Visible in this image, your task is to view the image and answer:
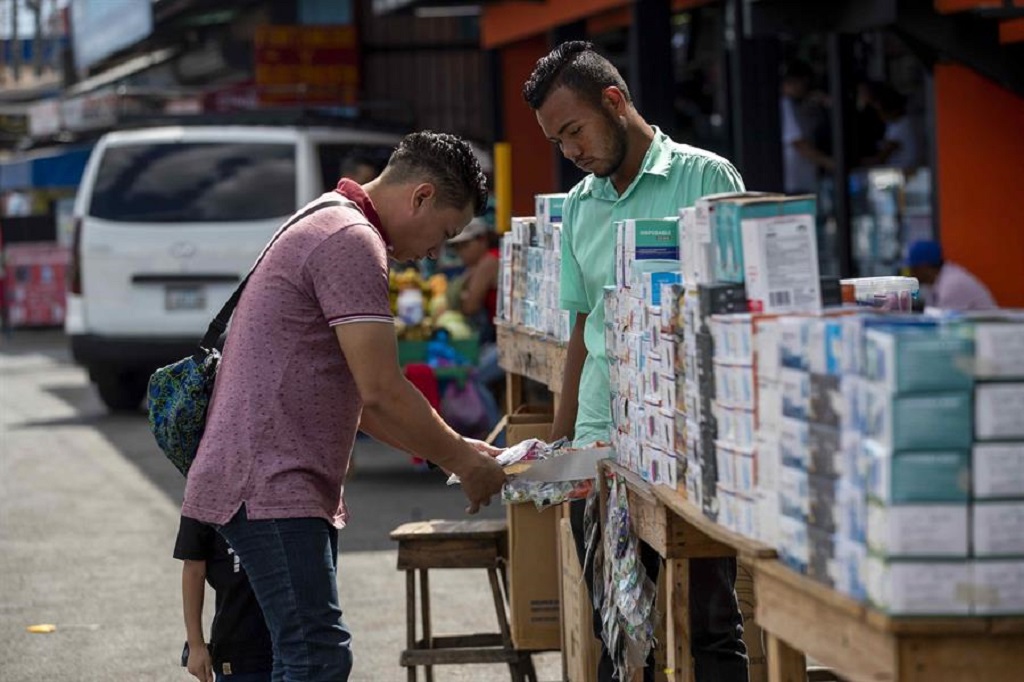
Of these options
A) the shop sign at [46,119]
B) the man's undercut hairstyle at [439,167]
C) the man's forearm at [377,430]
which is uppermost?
the shop sign at [46,119]

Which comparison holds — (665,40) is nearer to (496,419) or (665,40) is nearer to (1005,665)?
(496,419)

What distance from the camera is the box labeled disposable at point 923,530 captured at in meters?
3.40

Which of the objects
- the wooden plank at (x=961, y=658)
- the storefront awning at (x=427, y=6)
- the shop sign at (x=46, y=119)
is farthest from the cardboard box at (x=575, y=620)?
the shop sign at (x=46, y=119)

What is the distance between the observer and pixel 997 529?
135 inches

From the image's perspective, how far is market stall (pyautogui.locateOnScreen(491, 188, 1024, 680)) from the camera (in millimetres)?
3408

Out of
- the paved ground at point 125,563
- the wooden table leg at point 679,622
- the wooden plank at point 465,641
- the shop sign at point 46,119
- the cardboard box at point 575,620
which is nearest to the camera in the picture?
the wooden table leg at point 679,622

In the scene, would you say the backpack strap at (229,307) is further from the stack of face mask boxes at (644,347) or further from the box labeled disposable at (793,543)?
the box labeled disposable at (793,543)

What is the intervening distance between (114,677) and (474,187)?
3649 mm

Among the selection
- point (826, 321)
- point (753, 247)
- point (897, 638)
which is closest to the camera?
point (897, 638)

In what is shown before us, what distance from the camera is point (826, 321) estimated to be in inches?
145

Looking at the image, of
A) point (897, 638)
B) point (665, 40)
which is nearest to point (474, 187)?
point (897, 638)

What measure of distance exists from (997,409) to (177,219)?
12.5 metres

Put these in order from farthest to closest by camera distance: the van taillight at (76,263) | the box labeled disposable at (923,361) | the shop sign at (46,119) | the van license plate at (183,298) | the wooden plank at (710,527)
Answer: the shop sign at (46,119)
the van taillight at (76,263)
the van license plate at (183,298)
the wooden plank at (710,527)
the box labeled disposable at (923,361)

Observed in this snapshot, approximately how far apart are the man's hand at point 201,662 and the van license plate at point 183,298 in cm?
1032
